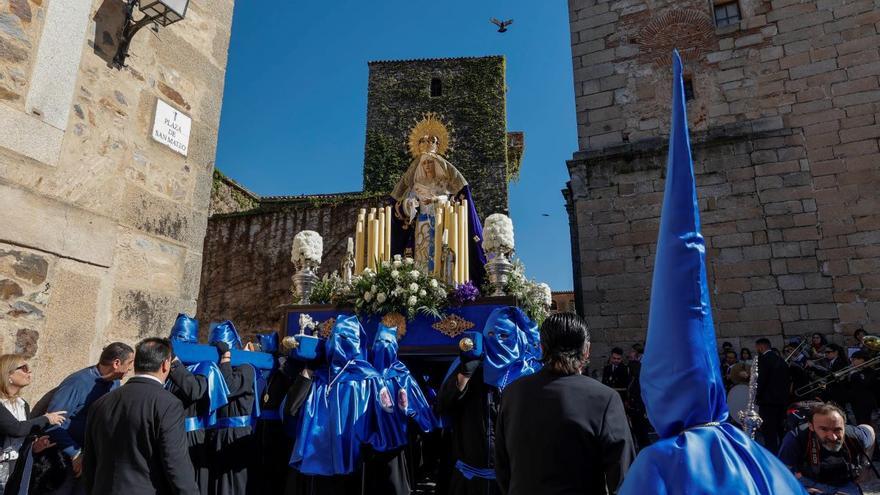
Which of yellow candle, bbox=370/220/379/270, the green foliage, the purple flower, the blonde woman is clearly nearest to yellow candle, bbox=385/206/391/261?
yellow candle, bbox=370/220/379/270

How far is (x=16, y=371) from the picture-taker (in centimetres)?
361

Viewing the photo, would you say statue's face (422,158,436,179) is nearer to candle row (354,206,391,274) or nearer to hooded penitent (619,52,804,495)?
candle row (354,206,391,274)

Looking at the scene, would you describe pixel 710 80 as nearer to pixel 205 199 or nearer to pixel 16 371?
pixel 205 199

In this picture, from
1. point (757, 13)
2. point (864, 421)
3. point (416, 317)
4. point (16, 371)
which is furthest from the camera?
point (757, 13)

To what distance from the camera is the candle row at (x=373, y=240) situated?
24.3 feet

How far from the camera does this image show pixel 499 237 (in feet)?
20.2

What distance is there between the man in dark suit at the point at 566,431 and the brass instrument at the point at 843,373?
650 centimetres

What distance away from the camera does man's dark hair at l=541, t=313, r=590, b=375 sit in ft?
8.05

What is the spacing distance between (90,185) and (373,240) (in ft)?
11.4

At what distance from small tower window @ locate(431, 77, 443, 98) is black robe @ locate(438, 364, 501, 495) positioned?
909 inches

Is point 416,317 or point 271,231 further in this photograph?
point 271,231

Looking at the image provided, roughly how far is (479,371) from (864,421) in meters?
6.08

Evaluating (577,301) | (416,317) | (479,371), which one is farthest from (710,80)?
(479,371)

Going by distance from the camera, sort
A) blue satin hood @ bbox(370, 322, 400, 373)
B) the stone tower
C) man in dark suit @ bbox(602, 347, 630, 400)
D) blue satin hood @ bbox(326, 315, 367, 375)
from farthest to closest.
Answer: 1. the stone tower
2. man in dark suit @ bbox(602, 347, 630, 400)
3. blue satin hood @ bbox(370, 322, 400, 373)
4. blue satin hood @ bbox(326, 315, 367, 375)
